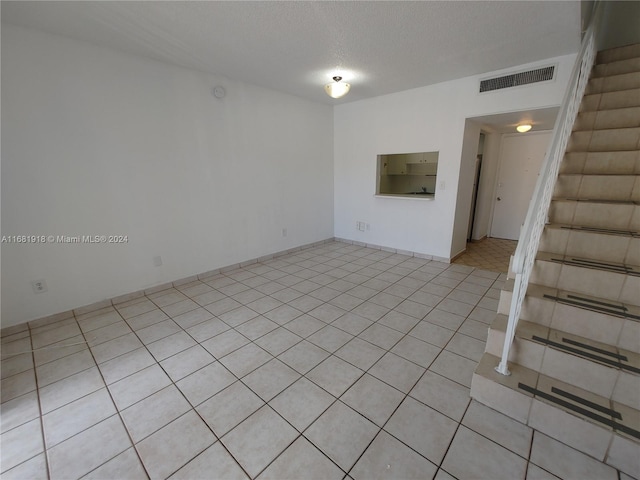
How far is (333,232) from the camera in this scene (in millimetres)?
5645

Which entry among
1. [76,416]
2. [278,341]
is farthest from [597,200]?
[76,416]

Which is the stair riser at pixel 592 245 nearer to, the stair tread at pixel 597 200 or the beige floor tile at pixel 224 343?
the stair tread at pixel 597 200

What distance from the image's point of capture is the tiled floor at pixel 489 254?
4.06 m

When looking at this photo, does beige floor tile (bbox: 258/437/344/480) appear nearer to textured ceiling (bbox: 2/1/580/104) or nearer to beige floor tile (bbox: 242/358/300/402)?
beige floor tile (bbox: 242/358/300/402)

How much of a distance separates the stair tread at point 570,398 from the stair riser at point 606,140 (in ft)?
7.45

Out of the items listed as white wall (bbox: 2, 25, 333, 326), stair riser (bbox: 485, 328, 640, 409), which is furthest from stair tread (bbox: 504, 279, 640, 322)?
white wall (bbox: 2, 25, 333, 326)

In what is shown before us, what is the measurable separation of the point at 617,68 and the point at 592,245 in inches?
99.8

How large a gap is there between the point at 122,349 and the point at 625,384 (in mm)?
3360

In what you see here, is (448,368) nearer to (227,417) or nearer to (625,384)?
(625,384)

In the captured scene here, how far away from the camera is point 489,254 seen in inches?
182

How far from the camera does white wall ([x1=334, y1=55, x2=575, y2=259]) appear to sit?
11.1 ft

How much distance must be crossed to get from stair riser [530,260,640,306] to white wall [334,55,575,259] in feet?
7.31

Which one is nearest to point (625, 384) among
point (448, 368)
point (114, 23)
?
point (448, 368)

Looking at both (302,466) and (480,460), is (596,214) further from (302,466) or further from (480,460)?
(302,466)
